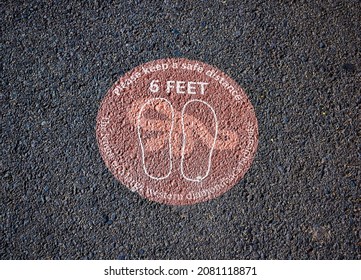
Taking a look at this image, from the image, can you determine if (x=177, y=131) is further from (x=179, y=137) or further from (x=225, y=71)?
(x=225, y=71)

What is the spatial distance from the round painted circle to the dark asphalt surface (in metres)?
0.07

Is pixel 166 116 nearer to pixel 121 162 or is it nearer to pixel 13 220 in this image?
pixel 121 162

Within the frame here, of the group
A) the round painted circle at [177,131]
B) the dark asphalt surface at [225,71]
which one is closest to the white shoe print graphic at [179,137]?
the round painted circle at [177,131]

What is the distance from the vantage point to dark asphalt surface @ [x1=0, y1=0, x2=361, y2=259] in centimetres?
260

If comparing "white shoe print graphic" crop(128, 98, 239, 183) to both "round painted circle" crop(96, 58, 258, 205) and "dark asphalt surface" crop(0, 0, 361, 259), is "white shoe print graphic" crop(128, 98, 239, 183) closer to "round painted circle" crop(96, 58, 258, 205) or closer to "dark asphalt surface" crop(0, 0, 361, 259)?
"round painted circle" crop(96, 58, 258, 205)

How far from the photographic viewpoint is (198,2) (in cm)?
282

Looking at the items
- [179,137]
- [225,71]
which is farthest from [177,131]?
[225,71]

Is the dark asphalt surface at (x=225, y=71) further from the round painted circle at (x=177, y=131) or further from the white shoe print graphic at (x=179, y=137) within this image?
the white shoe print graphic at (x=179, y=137)

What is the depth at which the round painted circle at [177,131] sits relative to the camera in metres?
2.65

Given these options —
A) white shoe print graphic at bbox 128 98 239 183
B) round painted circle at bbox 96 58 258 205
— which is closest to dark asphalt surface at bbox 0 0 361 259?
round painted circle at bbox 96 58 258 205

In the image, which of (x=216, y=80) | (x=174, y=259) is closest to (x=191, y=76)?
(x=216, y=80)

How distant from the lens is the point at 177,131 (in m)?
2.69

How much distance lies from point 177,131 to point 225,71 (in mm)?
513

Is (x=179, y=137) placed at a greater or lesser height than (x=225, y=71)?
lesser
